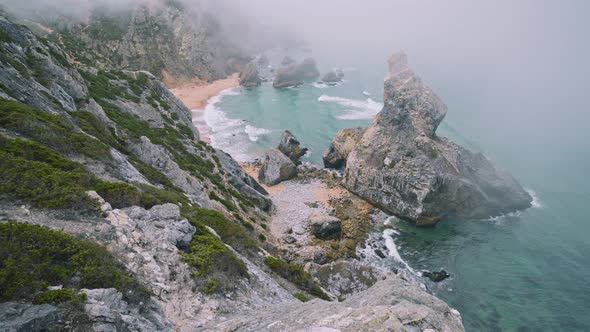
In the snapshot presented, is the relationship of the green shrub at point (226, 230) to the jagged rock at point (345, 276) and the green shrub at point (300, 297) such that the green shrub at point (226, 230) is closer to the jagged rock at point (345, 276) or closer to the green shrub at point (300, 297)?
the green shrub at point (300, 297)

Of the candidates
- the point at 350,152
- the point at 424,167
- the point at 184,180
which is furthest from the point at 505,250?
the point at 184,180

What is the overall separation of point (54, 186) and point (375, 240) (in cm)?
3266

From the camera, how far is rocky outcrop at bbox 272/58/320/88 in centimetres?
11050

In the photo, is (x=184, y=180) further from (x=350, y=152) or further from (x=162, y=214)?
(x=350, y=152)

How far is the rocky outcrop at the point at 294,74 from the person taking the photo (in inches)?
4350

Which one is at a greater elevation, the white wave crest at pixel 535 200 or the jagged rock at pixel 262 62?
the jagged rock at pixel 262 62

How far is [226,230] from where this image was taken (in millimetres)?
20672

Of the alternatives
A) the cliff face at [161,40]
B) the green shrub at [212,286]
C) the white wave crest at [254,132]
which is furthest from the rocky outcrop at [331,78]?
the green shrub at [212,286]

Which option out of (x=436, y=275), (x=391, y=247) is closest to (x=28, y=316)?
(x=436, y=275)

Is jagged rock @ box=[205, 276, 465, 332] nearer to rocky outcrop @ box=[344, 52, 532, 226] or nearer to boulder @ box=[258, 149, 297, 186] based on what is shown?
rocky outcrop @ box=[344, 52, 532, 226]

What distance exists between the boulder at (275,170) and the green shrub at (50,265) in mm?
38706

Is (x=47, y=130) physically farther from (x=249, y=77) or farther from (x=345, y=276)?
(x=249, y=77)

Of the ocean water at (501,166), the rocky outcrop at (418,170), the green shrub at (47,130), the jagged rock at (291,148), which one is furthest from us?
the jagged rock at (291,148)

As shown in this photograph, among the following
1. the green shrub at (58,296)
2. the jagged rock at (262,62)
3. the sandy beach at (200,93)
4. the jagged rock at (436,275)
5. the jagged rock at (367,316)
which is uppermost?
the green shrub at (58,296)
